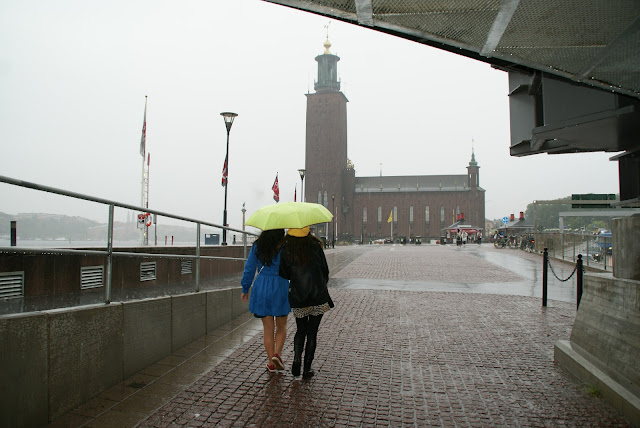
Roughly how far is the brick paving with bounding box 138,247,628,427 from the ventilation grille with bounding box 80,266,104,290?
1.22 metres

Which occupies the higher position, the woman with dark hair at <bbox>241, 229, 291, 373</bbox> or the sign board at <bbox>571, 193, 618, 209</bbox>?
the sign board at <bbox>571, 193, 618, 209</bbox>

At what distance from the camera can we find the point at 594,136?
5.74m

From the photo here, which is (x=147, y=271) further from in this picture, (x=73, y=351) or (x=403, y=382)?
(x=403, y=382)

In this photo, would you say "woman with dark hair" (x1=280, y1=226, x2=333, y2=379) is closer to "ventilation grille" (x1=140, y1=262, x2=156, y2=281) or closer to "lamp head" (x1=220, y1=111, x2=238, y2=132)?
"ventilation grille" (x1=140, y1=262, x2=156, y2=281)

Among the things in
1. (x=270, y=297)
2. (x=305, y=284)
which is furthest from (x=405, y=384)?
(x=270, y=297)

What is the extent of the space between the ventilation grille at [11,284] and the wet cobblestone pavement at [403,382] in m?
1.09

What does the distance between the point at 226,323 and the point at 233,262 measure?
1326mm

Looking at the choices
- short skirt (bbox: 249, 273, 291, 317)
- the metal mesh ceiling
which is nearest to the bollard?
short skirt (bbox: 249, 273, 291, 317)

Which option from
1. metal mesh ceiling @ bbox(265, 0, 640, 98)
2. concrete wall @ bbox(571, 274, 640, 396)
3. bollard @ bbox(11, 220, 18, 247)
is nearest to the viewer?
metal mesh ceiling @ bbox(265, 0, 640, 98)

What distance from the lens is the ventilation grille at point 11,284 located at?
356 centimetres

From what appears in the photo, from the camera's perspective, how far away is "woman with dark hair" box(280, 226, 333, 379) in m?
Result: 5.09

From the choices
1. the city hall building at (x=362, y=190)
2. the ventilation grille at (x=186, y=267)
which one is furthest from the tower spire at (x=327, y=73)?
the ventilation grille at (x=186, y=267)

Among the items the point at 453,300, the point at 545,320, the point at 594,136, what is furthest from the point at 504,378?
the point at 453,300

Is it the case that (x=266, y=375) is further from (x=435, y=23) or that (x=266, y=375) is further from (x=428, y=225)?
(x=428, y=225)
